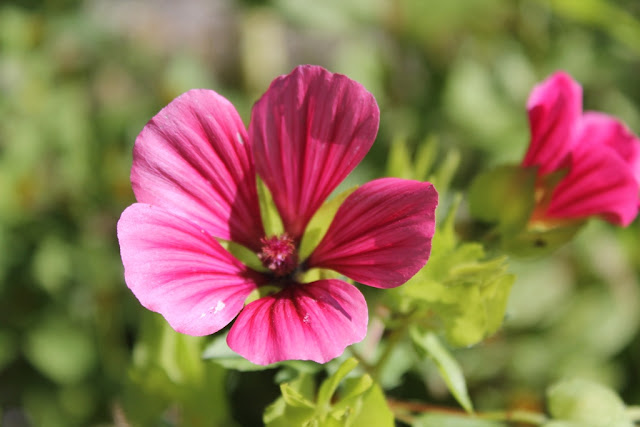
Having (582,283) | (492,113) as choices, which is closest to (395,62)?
(492,113)

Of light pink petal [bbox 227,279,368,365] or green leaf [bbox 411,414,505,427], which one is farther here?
green leaf [bbox 411,414,505,427]

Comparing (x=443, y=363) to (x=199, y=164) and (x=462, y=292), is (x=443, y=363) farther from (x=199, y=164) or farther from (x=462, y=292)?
(x=199, y=164)

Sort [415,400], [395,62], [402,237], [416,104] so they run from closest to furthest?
[402,237]
[415,400]
[416,104]
[395,62]

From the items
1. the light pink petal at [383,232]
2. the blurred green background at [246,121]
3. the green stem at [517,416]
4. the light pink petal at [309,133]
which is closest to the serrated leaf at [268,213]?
the light pink petal at [309,133]

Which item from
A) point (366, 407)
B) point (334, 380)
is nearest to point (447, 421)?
point (366, 407)

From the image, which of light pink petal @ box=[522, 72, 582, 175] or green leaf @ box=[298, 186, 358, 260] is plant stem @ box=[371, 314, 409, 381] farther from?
light pink petal @ box=[522, 72, 582, 175]

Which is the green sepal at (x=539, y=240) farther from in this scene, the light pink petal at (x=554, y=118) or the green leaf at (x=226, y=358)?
the green leaf at (x=226, y=358)

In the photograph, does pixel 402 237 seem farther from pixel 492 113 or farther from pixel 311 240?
pixel 492 113

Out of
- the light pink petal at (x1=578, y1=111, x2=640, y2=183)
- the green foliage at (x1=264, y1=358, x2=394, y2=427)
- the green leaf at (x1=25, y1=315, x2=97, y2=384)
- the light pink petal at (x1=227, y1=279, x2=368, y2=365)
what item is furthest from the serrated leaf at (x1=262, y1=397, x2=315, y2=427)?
the green leaf at (x1=25, y1=315, x2=97, y2=384)
